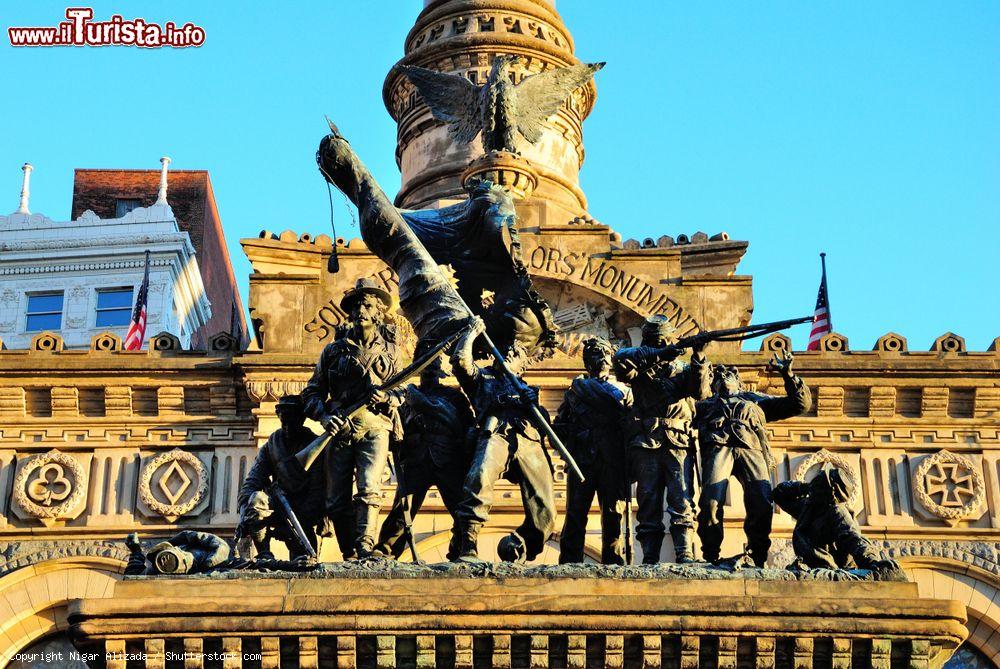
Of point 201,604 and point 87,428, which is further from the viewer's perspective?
point 87,428

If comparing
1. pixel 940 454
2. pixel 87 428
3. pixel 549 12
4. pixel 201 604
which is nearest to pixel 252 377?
pixel 87 428

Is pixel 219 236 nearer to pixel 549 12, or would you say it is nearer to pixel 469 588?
pixel 549 12

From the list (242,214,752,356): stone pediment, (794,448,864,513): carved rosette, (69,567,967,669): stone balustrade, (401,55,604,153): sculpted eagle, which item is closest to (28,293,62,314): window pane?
(242,214,752,356): stone pediment

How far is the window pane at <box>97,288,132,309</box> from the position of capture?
180 ft

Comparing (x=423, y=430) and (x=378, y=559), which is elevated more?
(x=423, y=430)

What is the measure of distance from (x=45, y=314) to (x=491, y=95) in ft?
85.2

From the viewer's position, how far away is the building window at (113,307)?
54.2 metres

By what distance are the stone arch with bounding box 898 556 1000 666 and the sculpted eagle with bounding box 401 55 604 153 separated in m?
9.13

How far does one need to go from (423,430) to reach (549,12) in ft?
87.0

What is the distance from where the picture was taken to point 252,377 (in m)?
33.2

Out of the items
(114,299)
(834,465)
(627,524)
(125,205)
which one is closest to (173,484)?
(834,465)

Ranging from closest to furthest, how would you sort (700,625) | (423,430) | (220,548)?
(700,625) < (220,548) < (423,430)

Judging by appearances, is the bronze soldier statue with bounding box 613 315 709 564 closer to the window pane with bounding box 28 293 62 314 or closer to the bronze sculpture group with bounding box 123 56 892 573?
the bronze sculpture group with bounding box 123 56 892 573

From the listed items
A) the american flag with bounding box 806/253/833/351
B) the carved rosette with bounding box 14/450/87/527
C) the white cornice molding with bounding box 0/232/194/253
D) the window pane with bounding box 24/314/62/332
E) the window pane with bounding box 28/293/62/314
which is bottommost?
the carved rosette with bounding box 14/450/87/527
